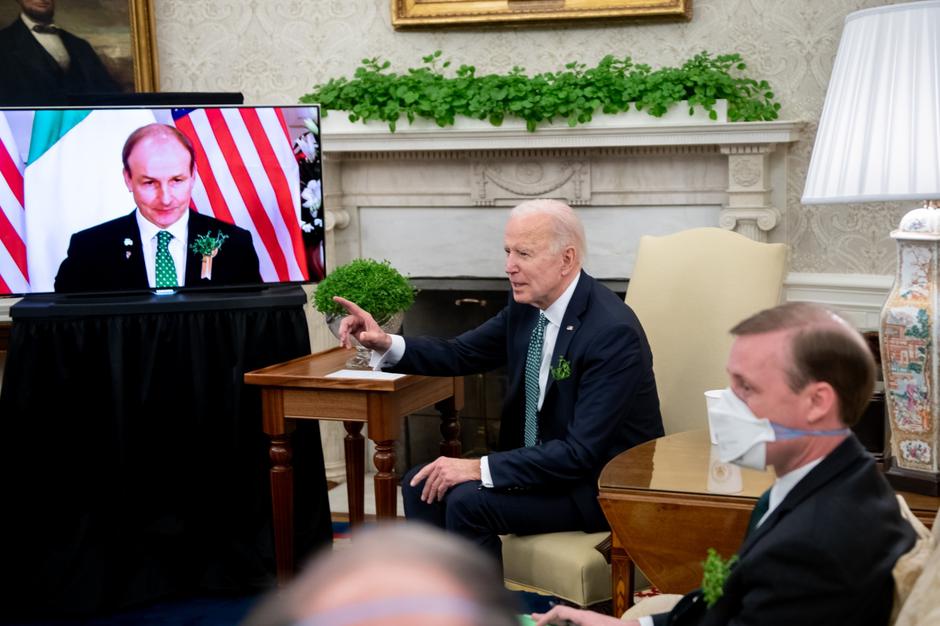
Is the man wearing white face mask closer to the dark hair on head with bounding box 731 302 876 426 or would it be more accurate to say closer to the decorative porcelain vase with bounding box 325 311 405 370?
the dark hair on head with bounding box 731 302 876 426

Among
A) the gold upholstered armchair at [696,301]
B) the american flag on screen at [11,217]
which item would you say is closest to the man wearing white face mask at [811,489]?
the gold upholstered armchair at [696,301]

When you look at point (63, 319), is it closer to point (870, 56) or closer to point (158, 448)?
point (158, 448)

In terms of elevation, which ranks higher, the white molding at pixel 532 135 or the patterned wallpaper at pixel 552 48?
the patterned wallpaper at pixel 552 48

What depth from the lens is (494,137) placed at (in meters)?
5.12

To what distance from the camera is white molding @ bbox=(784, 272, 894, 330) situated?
4844 mm

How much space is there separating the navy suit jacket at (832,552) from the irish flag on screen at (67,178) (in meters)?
2.98

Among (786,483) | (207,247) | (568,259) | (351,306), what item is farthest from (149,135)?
(786,483)

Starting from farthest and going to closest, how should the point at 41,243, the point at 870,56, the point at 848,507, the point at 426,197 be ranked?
1. the point at 426,197
2. the point at 41,243
3. the point at 870,56
4. the point at 848,507

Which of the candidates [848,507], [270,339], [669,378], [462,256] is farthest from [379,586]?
[462,256]

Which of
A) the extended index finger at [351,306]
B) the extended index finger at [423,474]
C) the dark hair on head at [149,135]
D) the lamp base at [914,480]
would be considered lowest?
the extended index finger at [423,474]

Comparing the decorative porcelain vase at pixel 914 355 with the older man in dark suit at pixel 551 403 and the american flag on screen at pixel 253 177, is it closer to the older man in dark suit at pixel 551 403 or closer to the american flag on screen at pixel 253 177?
the older man in dark suit at pixel 551 403

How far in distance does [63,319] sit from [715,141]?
267 centimetres

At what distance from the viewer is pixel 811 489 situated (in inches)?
70.2

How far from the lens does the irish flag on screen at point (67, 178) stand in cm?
405
